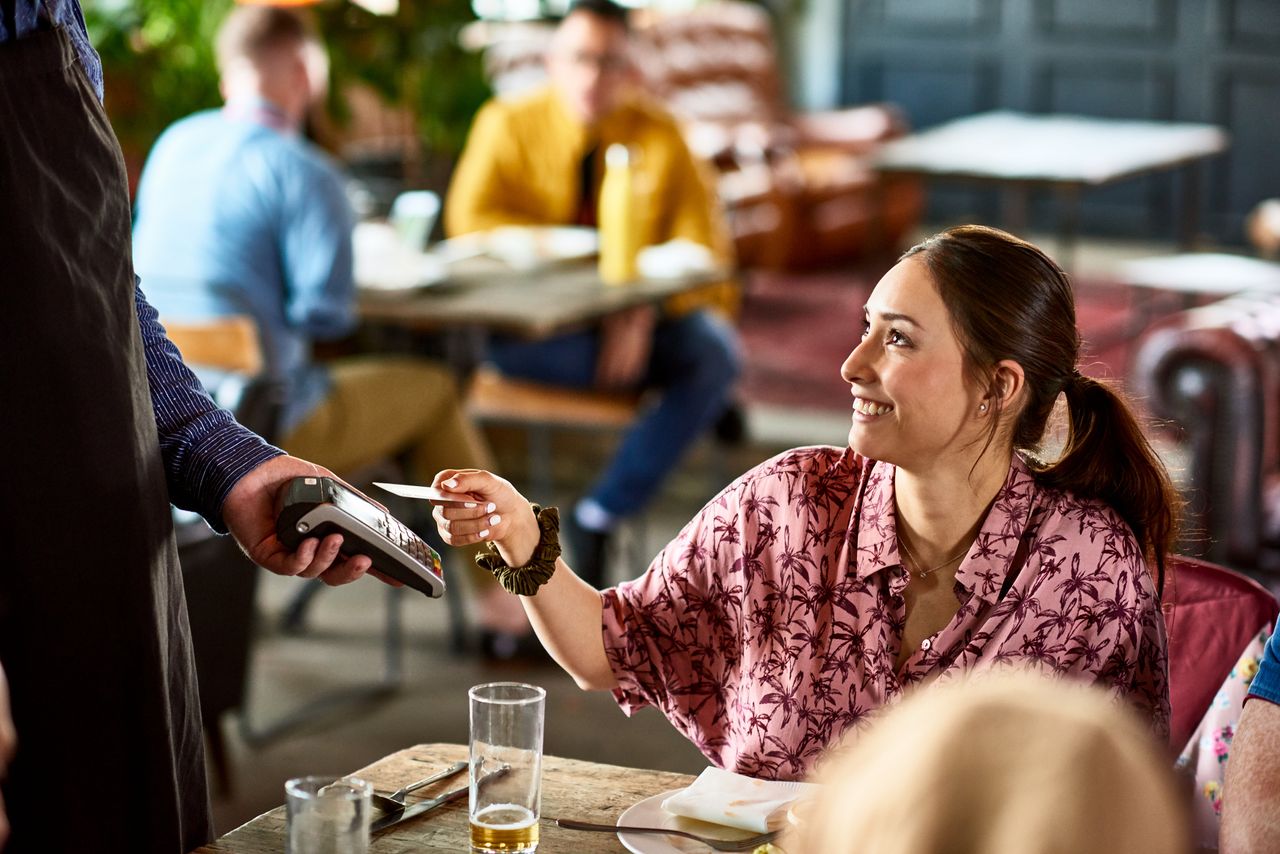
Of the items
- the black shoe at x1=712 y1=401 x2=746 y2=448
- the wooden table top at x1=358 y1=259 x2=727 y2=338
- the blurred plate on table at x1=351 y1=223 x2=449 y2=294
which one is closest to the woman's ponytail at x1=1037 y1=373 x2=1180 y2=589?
the wooden table top at x1=358 y1=259 x2=727 y2=338

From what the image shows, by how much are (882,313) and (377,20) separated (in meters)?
4.68

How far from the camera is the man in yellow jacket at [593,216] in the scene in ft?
13.8

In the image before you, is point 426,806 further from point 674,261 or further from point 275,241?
point 674,261

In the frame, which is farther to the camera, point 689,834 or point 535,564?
point 535,564

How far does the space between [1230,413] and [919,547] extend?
2180 millimetres

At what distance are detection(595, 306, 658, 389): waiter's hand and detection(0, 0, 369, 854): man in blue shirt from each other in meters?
2.75

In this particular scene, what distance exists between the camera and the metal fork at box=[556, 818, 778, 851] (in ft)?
4.22

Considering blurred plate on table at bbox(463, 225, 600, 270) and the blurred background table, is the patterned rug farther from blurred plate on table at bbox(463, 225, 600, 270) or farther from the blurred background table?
blurred plate on table at bbox(463, 225, 600, 270)

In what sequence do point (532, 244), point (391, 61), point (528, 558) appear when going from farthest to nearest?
point (391, 61)
point (532, 244)
point (528, 558)

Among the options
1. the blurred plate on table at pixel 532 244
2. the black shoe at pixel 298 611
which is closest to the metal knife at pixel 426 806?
the black shoe at pixel 298 611

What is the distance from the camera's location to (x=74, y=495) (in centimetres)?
129

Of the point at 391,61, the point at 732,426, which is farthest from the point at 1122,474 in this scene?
the point at 391,61

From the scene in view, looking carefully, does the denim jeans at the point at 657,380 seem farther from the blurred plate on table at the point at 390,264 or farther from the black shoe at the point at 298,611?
the black shoe at the point at 298,611

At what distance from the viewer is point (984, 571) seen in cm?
156
